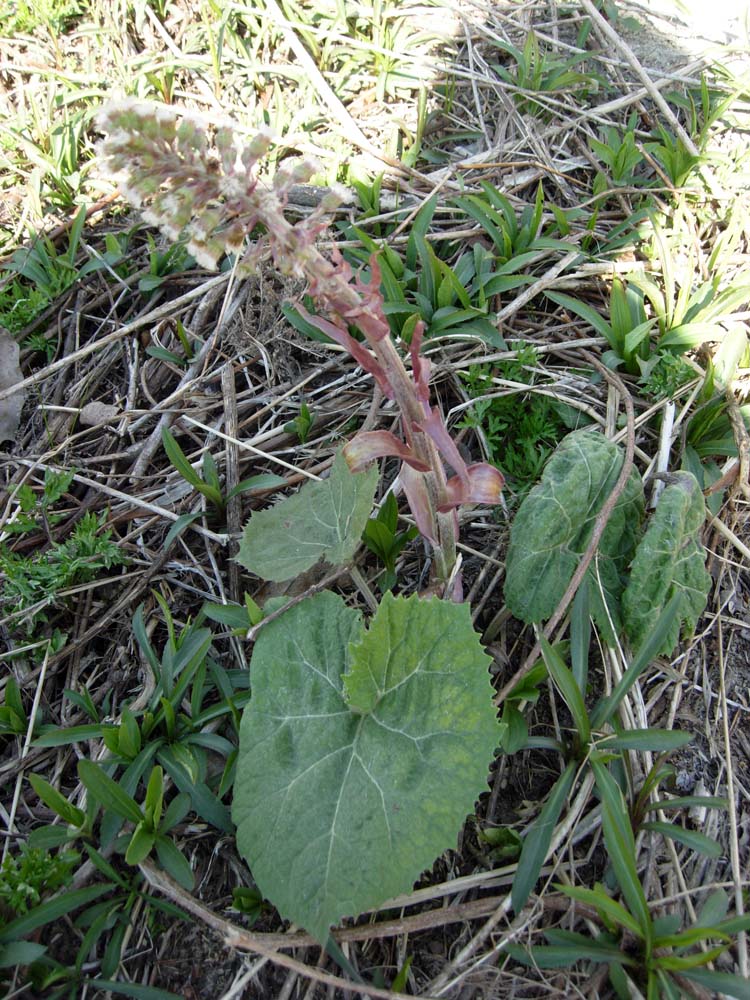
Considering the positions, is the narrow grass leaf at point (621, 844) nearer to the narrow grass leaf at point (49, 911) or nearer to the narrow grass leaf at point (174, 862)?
the narrow grass leaf at point (174, 862)

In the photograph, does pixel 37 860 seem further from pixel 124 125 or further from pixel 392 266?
pixel 392 266

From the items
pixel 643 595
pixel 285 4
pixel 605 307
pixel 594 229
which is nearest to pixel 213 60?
pixel 285 4

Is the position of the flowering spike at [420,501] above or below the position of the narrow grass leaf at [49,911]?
above

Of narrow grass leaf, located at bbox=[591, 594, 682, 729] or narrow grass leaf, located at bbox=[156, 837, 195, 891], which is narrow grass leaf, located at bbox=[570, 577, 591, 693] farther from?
narrow grass leaf, located at bbox=[156, 837, 195, 891]

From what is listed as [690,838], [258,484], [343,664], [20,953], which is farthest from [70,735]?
[690,838]

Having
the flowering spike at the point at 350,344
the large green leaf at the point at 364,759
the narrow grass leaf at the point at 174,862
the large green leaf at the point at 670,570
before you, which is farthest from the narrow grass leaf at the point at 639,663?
the narrow grass leaf at the point at 174,862
